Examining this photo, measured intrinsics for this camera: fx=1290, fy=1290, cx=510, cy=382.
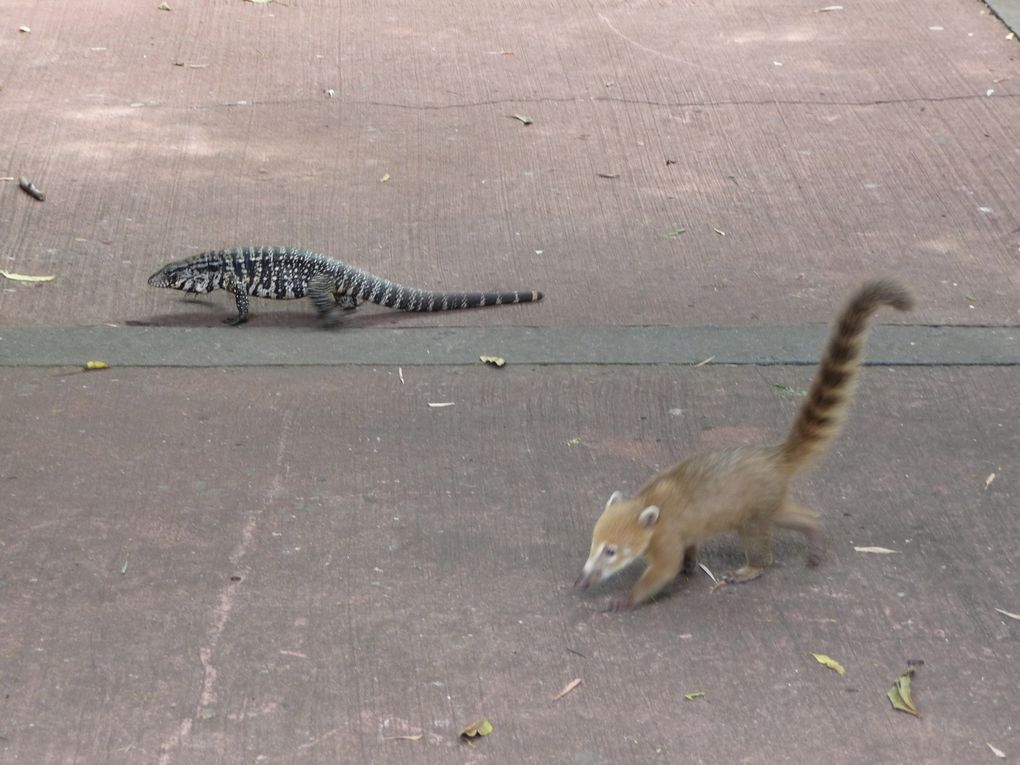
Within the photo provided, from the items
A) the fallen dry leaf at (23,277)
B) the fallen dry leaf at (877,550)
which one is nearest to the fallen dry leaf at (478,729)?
the fallen dry leaf at (877,550)

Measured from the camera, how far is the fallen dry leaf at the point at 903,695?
4180 mm

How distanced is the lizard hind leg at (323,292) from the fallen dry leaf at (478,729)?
3.41 meters

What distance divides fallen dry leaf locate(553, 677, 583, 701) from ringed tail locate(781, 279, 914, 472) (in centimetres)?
116

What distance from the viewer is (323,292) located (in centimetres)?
704

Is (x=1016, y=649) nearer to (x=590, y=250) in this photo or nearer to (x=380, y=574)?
(x=380, y=574)

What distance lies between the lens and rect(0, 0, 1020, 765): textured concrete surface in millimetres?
4242

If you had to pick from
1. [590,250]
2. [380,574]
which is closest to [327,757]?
Answer: [380,574]

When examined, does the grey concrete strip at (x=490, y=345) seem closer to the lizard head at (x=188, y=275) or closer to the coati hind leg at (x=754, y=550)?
the lizard head at (x=188, y=275)

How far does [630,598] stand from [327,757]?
1275 millimetres

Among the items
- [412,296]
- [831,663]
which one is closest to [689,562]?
[831,663]

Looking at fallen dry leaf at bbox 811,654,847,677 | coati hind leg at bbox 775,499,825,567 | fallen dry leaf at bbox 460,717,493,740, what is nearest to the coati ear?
coati hind leg at bbox 775,499,825,567

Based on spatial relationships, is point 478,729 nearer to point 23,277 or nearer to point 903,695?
point 903,695

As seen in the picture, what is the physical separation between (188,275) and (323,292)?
2.46 ft

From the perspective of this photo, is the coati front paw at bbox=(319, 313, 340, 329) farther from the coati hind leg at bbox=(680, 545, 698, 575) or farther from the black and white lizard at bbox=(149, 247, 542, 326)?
the coati hind leg at bbox=(680, 545, 698, 575)
